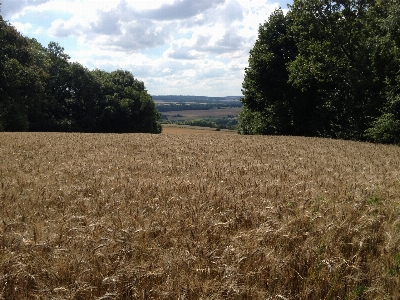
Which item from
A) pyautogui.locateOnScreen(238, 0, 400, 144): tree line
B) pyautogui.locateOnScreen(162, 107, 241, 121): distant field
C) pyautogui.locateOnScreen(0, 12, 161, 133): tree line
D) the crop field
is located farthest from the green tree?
pyautogui.locateOnScreen(162, 107, 241, 121): distant field

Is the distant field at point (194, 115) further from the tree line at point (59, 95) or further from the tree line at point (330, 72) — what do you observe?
the tree line at point (330, 72)

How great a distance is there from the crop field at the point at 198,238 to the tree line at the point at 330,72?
19.6 m

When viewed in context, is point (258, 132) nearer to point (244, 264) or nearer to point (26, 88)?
point (26, 88)

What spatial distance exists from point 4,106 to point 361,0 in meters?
38.1

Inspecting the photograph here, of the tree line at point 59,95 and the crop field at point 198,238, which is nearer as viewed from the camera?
the crop field at point 198,238

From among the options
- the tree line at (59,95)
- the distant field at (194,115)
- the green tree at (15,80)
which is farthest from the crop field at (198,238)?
the distant field at (194,115)

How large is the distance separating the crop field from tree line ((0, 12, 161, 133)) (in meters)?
38.5

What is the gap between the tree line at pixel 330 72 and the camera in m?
25.6

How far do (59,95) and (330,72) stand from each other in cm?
4300

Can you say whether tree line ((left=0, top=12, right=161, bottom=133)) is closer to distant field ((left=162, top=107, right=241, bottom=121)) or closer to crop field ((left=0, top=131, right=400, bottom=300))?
crop field ((left=0, top=131, right=400, bottom=300))

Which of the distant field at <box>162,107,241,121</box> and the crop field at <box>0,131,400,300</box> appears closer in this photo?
the crop field at <box>0,131,400,300</box>

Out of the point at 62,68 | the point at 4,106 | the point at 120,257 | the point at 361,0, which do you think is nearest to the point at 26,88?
the point at 4,106

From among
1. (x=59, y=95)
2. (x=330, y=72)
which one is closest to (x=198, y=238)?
(x=330, y=72)

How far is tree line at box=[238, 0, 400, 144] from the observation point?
2559 centimetres
